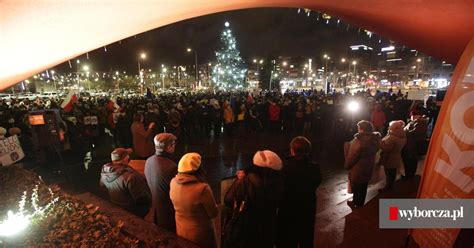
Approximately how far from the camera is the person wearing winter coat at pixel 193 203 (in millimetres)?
3137

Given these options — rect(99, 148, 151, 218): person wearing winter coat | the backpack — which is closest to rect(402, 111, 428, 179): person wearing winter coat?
the backpack

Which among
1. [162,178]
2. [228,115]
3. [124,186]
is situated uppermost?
[162,178]

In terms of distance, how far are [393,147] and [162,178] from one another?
5074 mm

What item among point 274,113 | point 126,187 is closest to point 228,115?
point 274,113

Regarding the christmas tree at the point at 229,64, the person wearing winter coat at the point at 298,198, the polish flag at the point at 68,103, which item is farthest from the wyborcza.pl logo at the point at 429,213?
the christmas tree at the point at 229,64

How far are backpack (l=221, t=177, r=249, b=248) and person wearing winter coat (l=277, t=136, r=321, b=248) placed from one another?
767mm

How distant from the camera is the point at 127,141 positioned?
923 cm

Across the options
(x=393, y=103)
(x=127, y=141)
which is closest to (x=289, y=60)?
(x=393, y=103)

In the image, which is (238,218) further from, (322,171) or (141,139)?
(322,171)

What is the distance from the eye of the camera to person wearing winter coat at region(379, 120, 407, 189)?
5988 millimetres

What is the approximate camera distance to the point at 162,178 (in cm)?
376

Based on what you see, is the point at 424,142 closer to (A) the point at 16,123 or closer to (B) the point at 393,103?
(B) the point at 393,103

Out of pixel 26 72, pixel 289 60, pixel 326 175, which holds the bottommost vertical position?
pixel 326 175

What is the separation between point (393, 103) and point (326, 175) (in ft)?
28.8
